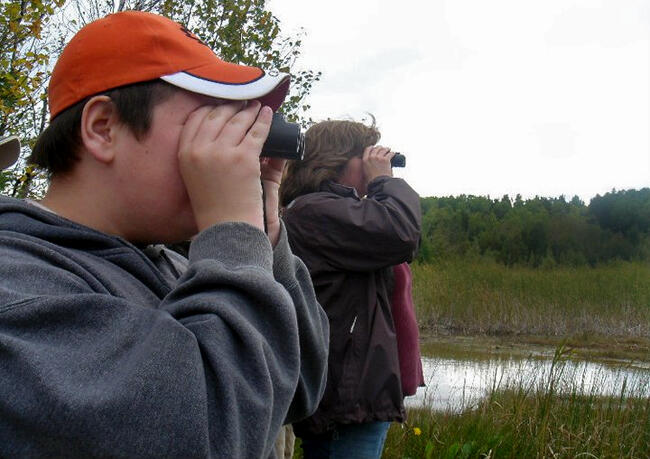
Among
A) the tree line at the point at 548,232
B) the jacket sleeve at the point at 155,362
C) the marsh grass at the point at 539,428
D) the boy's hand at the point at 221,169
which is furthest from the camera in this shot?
the tree line at the point at 548,232

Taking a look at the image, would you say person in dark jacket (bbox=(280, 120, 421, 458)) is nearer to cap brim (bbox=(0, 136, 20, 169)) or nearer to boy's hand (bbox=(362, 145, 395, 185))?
boy's hand (bbox=(362, 145, 395, 185))

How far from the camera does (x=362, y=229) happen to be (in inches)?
103

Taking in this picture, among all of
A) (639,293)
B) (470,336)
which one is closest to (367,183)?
(470,336)

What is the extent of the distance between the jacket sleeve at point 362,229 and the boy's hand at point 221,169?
1661 mm

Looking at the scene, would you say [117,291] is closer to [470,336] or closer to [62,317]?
[62,317]

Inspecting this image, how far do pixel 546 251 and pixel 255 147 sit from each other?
1047 inches

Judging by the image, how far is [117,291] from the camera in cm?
93

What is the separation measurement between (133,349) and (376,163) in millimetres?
2254

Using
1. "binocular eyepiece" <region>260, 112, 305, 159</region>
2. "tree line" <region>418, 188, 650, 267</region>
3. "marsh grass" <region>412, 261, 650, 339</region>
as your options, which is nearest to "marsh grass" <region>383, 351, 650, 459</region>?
"binocular eyepiece" <region>260, 112, 305, 159</region>

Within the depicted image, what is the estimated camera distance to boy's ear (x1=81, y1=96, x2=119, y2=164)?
3.28 feet

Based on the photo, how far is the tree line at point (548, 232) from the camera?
25078 millimetres

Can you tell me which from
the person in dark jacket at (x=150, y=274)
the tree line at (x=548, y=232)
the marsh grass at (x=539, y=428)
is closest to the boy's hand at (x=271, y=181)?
the person in dark jacket at (x=150, y=274)

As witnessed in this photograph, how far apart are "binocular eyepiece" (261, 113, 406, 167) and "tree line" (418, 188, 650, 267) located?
70.5ft

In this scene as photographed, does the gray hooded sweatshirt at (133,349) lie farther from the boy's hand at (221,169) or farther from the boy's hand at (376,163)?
the boy's hand at (376,163)
